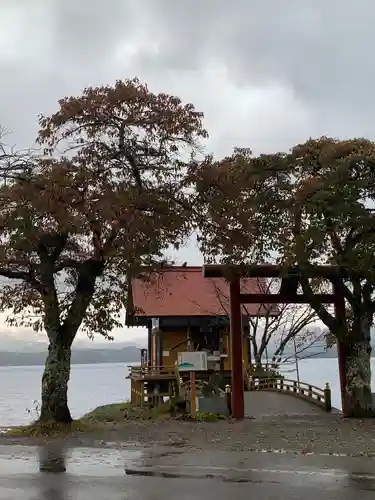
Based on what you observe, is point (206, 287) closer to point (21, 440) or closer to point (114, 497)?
point (21, 440)

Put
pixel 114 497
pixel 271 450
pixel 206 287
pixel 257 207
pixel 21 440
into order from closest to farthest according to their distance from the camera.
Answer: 1. pixel 114 497
2. pixel 271 450
3. pixel 21 440
4. pixel 257 207
5. pixel 206 287

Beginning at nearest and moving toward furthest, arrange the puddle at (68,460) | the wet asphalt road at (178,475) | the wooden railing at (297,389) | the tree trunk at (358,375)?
the wet asphalt road at (178,475) → the puddle at (68,460) → the tree trunk at (358,375) → the wooden railing at (297,389)

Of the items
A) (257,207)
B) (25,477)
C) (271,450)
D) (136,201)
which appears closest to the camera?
Answer: (25,477)

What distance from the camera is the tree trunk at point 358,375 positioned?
1652 centimetres

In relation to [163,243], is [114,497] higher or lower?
lower

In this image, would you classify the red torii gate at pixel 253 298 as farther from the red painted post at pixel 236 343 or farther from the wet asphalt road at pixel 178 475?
the wet asphalt road at pixel 178 475

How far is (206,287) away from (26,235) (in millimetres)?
17288

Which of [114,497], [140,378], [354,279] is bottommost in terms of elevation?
[114,497]

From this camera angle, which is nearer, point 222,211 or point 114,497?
point 114,497

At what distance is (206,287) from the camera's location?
29.6 m

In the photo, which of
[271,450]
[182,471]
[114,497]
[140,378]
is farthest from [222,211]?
[140,378]

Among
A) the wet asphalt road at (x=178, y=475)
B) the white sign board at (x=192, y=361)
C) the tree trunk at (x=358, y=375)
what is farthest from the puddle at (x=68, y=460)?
the tree trunk at (x=358, y=375)

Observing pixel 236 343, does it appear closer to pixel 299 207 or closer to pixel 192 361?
pixel 192 361

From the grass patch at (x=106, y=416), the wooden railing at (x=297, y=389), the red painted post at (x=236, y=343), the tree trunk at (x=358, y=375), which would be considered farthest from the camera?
the wooden railing at (x=297, y=389)
